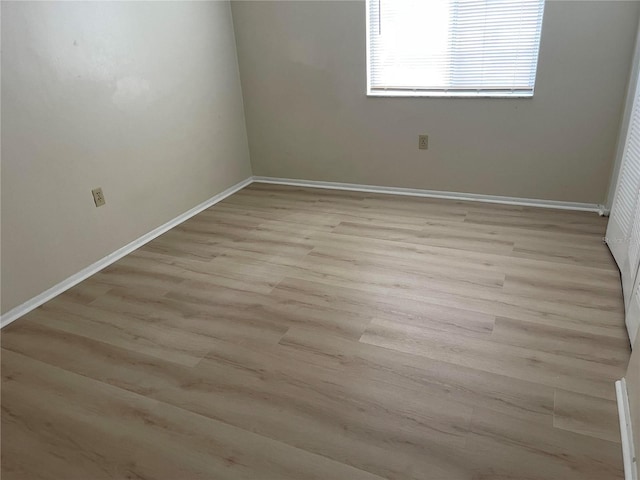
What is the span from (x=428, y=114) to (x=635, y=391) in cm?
231

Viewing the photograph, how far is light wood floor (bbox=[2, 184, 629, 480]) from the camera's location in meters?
1.44

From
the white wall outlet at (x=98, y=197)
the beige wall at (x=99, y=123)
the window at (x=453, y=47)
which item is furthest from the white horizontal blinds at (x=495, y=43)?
the white wall outlet at (x=98, y=197)

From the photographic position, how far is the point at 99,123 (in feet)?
8.41

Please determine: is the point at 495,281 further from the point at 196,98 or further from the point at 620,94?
the point at 196,98

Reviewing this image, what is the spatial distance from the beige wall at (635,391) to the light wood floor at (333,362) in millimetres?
88

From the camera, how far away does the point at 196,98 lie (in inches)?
129

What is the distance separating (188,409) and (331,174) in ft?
8.20

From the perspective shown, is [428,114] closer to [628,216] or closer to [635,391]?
[628,216]

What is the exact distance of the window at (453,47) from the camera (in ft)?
9.35

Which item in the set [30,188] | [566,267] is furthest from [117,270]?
[566,267]

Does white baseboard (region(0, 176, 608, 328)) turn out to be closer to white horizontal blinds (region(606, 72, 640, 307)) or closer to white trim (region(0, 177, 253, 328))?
white trim (region(0, 177, 253, 328))

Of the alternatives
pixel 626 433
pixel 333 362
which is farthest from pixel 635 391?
pixel 333 362

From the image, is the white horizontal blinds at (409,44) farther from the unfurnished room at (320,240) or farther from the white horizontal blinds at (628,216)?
the white horizontal blinds at (628,216)

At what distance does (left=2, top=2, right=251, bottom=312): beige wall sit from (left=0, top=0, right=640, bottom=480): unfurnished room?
0.5 inches
